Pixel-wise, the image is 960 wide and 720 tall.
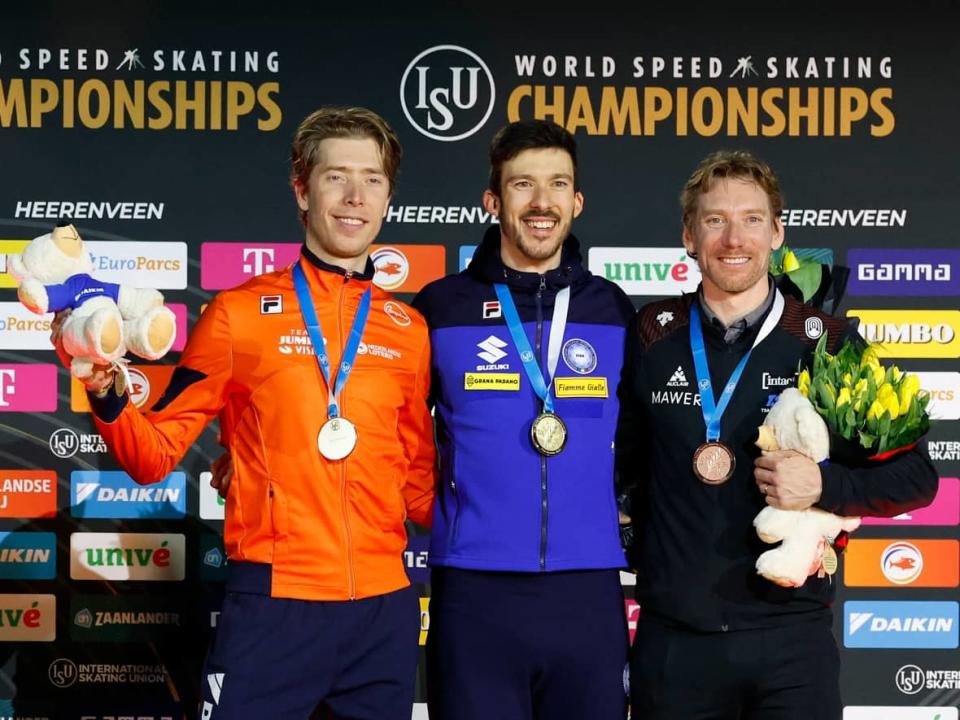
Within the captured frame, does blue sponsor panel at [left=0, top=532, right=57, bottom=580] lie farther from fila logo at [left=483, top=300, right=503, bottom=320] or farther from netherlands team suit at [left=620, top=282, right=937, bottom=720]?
netherlands team suit at [left=620, top=282, right=937, bottom=720]

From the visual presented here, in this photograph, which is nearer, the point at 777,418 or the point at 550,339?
the point at 777,418

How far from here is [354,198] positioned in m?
2.47

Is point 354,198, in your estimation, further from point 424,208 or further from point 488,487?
point 424,208

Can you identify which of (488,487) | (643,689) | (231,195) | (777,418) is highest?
(231,195)

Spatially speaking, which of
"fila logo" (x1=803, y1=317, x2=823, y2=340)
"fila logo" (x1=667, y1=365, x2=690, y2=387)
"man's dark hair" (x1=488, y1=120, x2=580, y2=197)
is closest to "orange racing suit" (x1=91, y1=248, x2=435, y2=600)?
"man's dark hair" (x1=488, y1=120, x2=580, y2=197)

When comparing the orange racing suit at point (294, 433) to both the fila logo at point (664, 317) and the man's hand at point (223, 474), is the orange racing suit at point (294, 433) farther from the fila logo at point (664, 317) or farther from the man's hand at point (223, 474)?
the fila logo at point (664, 317)

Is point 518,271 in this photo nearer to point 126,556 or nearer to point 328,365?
point 328,365

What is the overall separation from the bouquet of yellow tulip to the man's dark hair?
80 cm

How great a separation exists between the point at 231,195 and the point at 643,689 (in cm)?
231

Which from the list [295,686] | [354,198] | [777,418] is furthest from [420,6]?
[295,686]

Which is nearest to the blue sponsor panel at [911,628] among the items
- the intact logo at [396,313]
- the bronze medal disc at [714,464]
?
the bronze medal disc at [714,464]

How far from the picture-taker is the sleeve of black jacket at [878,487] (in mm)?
2262

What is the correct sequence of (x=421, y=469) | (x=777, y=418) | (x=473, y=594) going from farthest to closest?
(x=421, y=469), (x=473, y=594), (x=777, y=418)

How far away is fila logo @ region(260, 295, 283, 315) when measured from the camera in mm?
2453
